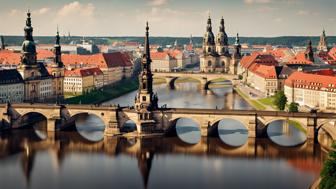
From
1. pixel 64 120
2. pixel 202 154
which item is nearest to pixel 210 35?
pixel 64 120

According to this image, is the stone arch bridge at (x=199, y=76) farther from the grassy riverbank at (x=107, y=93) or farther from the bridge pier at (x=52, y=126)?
the bridge pier at (x=52, y=126)

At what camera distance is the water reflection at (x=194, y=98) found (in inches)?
3825

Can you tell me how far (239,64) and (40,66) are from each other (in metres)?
67.3

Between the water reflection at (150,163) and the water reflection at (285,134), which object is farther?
the water reflection at (285,134)

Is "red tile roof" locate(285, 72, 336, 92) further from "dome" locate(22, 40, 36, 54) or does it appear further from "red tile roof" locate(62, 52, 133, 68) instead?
"red tile roof" locate(62, 52, 133, 68)

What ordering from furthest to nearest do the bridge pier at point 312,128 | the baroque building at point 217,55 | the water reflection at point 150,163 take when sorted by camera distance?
1. the baroque building at point 217,55
2. the bridge pier at point 312,128
3. the water reflection at point 150,163

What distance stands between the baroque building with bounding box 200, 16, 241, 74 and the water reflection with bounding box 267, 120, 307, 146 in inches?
3108

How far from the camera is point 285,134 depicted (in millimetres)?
70500

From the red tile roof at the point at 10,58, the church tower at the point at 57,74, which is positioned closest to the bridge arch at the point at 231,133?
the church tower at the point at 57,74

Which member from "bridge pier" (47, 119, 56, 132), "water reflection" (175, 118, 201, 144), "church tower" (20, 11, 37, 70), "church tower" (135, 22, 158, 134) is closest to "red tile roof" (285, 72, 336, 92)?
"water reflection" (175, 118, 201, 144)

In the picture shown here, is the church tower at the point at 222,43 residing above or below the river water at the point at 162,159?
above

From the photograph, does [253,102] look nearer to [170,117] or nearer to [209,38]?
[170,117]

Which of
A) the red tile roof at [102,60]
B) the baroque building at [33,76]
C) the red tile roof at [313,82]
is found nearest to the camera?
the red tile roof at [313,82]

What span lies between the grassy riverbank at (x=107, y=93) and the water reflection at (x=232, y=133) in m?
22.5
